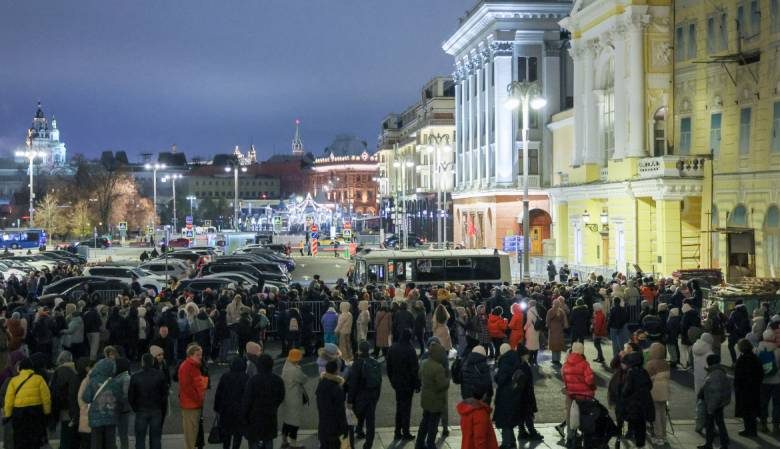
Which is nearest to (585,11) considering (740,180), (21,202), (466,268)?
(740,180)

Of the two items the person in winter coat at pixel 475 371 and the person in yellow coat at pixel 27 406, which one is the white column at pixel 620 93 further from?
the person in yellow coat at pixel 27 406

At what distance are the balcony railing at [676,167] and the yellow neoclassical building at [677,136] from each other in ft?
0.15

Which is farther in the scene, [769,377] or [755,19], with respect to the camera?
[755,19]

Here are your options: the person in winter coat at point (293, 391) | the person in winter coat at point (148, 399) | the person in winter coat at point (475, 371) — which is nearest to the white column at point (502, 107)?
the person in winter coat at point (475, 371)

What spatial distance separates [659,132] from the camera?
4622 centimetres

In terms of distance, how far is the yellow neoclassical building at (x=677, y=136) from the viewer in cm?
3697

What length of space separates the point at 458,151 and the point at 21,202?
→ 301 feet

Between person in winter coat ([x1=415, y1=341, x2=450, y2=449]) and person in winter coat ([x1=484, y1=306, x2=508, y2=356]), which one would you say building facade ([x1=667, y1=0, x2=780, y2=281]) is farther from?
person in winter coat ([x1=415, y1=341, x2=450, y2=449])

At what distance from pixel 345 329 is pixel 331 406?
8.66 m

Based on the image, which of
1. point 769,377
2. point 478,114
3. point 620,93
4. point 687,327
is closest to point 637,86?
point 620,93

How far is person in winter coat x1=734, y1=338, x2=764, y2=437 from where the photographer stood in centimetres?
1588

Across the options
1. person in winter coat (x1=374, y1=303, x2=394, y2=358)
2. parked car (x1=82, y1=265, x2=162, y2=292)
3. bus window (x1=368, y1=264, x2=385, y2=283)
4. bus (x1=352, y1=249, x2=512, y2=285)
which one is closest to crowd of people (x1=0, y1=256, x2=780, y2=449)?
person in winter coat (x1=374, y1=303, x2=394, y2=358)

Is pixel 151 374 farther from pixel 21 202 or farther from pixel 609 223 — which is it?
pixel 21 202

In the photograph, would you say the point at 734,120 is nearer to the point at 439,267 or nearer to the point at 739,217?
the point at 739,217
